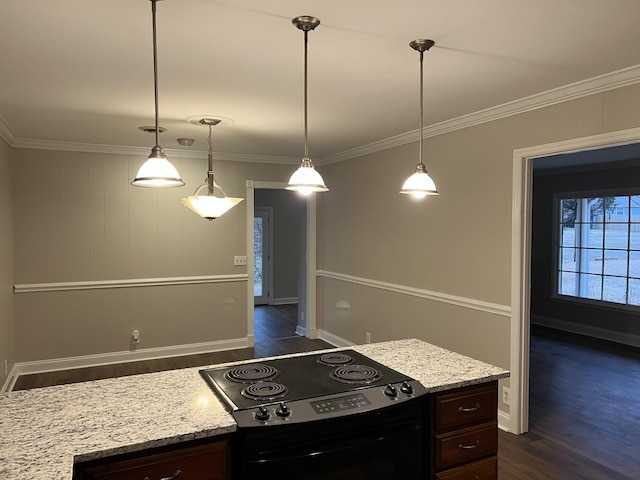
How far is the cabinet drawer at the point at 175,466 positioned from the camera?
1.44 m

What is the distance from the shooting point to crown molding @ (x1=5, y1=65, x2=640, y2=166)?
2.75 meters

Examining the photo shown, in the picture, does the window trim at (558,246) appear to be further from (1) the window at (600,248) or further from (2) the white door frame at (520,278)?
(2) the white door frame at (520,278)

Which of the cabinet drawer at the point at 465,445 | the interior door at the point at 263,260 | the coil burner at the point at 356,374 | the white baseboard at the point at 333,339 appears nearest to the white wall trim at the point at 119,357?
the white baseboard at the point at 333,339

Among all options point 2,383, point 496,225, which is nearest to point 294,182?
point 496,225

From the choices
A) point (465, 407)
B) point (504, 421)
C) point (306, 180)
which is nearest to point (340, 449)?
point (465, 407)

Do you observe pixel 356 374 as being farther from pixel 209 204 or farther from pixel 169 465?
pixel 209 204

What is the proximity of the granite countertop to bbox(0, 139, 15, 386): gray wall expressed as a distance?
273 centimetres

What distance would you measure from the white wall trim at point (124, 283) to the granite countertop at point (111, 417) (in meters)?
3.38

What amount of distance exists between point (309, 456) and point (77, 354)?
166 inches

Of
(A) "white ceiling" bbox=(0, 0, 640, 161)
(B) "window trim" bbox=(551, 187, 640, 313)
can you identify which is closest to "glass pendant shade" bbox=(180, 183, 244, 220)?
(A) "white ceiling" bbox=(0, 0, 640, 161)

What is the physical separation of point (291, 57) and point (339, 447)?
6.29ft

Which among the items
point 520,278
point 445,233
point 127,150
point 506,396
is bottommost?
point 506,396

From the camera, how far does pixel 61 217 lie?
488cm

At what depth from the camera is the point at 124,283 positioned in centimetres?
518
